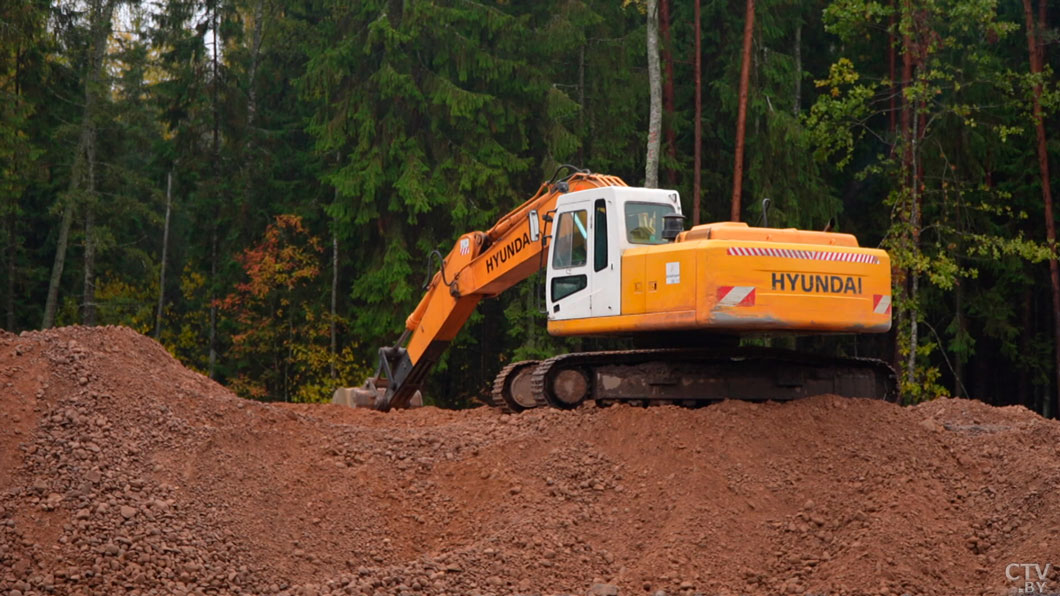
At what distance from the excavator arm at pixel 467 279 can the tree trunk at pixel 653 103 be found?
8267 mm

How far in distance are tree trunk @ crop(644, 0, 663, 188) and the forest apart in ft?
0.23

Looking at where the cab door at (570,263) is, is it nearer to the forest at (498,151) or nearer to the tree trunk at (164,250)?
the forest at (498,151)

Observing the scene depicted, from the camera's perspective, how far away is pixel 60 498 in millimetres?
9117


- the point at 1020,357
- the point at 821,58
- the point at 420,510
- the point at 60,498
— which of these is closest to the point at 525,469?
the point at 420,510

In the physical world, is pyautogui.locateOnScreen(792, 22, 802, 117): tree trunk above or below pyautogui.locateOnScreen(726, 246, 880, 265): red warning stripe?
above

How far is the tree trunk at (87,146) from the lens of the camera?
2750 centimetres

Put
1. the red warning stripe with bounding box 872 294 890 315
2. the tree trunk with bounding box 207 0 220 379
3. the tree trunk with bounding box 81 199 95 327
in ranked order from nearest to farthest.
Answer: the red warning stripe with bounding box 872 294 890 315, the tree trunk with bounding box 81 199 95 327, the tree trunk with bounding box 207 0 220 379

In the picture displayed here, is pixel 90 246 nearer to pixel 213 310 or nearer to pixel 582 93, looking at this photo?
pixel 213 310

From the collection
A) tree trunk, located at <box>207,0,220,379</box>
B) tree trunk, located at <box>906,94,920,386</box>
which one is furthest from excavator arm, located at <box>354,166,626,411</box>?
tree trunk, located at <box>207,0,220,379</box>

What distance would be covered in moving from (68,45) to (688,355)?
22.0 meters

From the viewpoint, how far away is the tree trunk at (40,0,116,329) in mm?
27500

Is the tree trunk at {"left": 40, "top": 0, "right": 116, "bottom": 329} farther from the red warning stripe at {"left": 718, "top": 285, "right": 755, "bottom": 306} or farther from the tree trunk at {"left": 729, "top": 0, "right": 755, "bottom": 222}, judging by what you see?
the red warning stripe at {"left": 718, "top": 285, "right": 755, "bottom": 306}

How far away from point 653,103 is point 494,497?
13775mm

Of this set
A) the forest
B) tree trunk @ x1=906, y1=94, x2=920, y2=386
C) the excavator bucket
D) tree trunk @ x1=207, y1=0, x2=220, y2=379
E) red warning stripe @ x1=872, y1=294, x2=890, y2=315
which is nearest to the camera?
red warning stripe @ x1=872, y1=294, x2=890, y2=315
